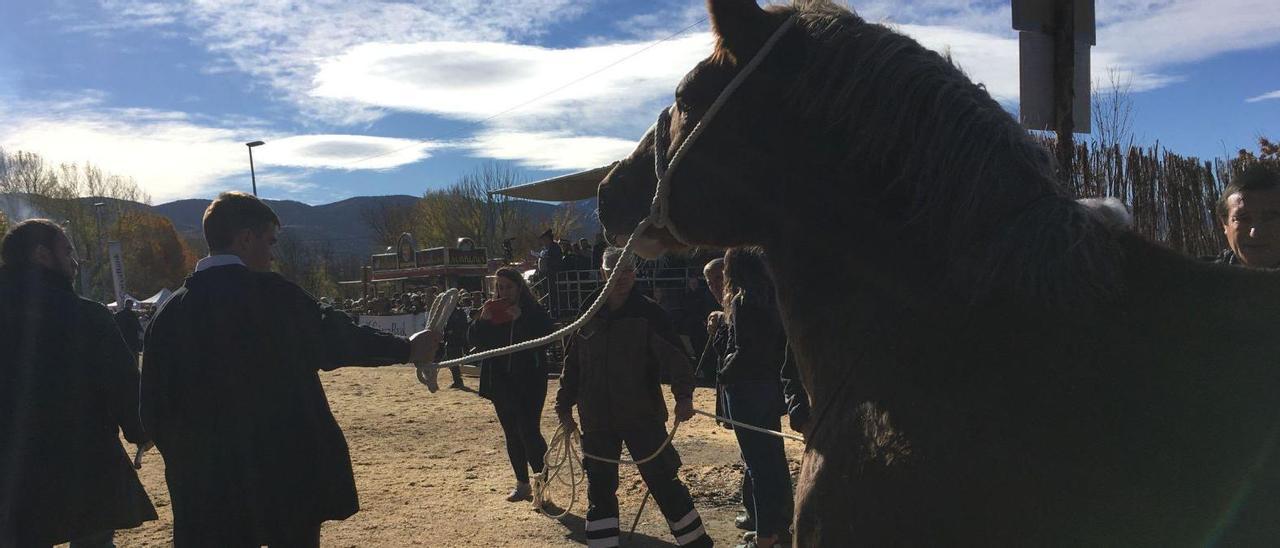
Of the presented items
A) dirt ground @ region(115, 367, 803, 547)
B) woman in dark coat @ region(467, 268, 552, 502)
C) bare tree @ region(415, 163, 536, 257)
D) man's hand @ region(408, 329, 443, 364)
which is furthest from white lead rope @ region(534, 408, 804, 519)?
bare tree @ region(415, 163, 536, 257)

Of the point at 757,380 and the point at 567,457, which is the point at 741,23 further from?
the point at 567,457

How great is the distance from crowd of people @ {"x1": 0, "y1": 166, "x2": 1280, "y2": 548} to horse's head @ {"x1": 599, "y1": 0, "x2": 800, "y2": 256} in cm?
16

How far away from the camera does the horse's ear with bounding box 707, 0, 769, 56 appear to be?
6.00 feet

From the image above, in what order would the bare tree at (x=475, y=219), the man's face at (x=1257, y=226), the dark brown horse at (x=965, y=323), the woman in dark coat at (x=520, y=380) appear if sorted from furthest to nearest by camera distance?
the bare tree at (x=475, y=219) < the woman in dark coat at (x=520, y=380) < the man's face at (x=1257, y=226) < the dark brown horse at (x=965, y=323)

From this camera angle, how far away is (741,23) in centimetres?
184

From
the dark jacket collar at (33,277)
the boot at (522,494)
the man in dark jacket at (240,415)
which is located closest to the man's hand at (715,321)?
the boot at (522,494)

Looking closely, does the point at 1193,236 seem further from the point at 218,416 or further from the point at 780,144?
the point at 218,416

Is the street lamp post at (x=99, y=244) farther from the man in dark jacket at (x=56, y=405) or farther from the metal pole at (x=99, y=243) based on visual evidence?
the man in dark jacket at (x=56, y=405)

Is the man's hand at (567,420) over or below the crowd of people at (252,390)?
below

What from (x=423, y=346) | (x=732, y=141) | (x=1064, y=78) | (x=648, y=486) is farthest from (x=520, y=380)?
(x=732, y=141)

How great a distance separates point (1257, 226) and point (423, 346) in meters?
3.48

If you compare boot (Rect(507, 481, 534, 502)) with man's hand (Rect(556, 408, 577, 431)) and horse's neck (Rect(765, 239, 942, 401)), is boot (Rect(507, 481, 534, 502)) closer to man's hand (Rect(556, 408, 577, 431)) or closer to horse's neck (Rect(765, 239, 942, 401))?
man's hand (Rect(556, 408, 577, 431))

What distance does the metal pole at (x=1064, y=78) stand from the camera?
15.1 ft

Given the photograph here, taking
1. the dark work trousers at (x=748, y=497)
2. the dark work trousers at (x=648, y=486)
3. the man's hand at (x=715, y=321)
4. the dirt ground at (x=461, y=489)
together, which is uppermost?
the man's hand at (x=715, y=321)
